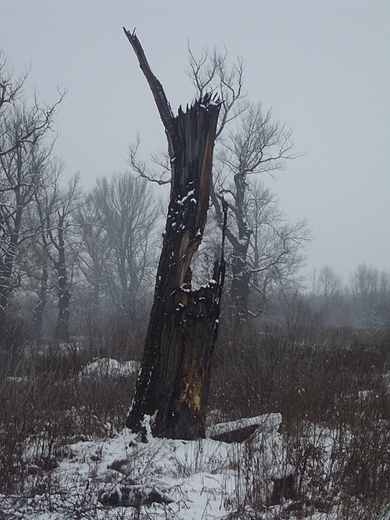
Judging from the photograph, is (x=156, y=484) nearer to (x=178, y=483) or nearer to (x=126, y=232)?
(x=178, y=483)

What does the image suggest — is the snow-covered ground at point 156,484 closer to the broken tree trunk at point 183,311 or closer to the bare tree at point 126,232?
the broken tree trunk at point 183,311

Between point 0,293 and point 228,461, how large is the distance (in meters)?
13.7

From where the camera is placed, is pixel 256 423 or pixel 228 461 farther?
pixel 256 423

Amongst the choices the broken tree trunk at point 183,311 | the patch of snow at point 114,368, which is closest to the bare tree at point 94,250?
the patch of snow at point 114,368

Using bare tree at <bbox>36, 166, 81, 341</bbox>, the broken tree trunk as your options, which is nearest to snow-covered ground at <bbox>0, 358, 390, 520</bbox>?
the broken tree trunk

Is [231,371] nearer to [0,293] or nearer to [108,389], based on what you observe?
[108,389]

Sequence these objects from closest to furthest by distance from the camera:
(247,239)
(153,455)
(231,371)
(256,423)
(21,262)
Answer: (153,455) → (256,423) → (231,371) → (21,262) → (247,239)

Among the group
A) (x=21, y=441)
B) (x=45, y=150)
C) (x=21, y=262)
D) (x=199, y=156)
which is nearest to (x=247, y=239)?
(x=21, y=262)

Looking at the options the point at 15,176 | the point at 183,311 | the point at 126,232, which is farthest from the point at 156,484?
the point at 126,232

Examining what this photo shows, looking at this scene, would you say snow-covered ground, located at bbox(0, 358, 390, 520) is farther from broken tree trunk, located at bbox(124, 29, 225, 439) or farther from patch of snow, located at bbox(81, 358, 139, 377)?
patch of snow, located at bbox(81, 358, 139, 377)

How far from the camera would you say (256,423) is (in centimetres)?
540

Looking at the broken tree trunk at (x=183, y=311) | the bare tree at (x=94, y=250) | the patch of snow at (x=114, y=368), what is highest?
the bare tree at (x=94, y=250)

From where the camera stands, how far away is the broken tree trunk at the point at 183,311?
493 cm

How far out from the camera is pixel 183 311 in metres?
5.05
